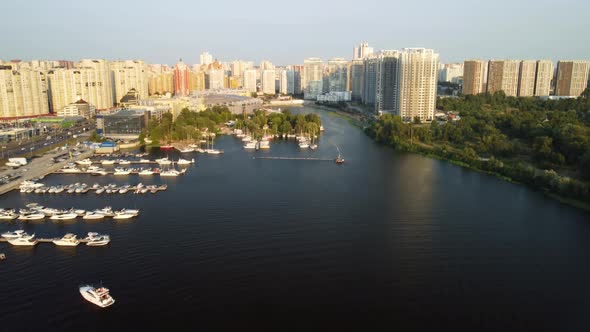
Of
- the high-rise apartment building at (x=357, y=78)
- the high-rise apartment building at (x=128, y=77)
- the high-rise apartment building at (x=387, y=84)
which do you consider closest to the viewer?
the high-rise apartment building at (x=387, y=84)

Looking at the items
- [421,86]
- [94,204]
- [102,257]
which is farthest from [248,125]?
[102,257]

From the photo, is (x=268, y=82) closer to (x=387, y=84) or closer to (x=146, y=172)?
(x=387, y=84)

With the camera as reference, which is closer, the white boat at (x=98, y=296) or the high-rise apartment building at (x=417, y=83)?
the white boat at (x=98, y=296)

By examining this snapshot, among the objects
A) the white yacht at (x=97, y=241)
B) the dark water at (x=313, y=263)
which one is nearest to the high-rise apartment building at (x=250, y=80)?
the dark water at (x=313, y=263)

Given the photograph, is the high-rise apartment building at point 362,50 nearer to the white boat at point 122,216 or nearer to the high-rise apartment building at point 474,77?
the high-rise apartment building at point 474,77

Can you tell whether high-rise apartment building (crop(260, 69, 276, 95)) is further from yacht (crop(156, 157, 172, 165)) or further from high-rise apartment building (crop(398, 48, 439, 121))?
yacht (crop(156, 157, 172, 165))
